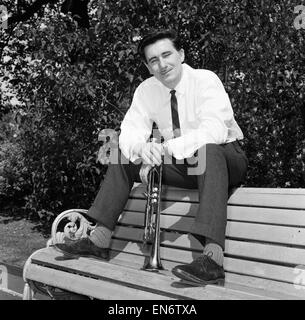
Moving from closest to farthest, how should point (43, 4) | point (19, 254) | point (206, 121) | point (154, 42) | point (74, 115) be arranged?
point (206, 121)
point (154, 42)
point (74, 115)
point (19, 254)
point (43, 4)

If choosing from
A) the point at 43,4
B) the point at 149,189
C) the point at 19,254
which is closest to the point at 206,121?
the point at 149,189

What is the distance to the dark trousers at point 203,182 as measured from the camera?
2.48 meters

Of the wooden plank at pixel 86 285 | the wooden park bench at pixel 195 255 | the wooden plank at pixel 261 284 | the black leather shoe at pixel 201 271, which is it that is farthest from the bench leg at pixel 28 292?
the black leather shoe at pixel 201 271

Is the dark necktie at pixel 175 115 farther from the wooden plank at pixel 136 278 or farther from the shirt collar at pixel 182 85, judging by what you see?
the wooden plank at pixel 136 278

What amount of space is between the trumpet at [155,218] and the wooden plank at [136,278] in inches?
9.9

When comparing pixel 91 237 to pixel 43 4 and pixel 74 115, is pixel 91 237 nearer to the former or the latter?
pixel 74 115

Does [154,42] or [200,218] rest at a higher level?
[154,42]

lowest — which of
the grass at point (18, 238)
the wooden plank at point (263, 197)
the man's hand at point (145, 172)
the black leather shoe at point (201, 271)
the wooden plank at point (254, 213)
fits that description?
the grass at point (18, 238)

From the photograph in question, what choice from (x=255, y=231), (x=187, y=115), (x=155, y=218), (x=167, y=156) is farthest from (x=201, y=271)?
(x=187, y=115)

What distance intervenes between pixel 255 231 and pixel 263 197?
22 centimetres

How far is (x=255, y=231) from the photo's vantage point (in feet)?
9.10

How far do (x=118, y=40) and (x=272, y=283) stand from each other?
2.60m

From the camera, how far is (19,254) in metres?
5.61

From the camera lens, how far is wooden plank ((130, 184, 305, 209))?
8.96ft
